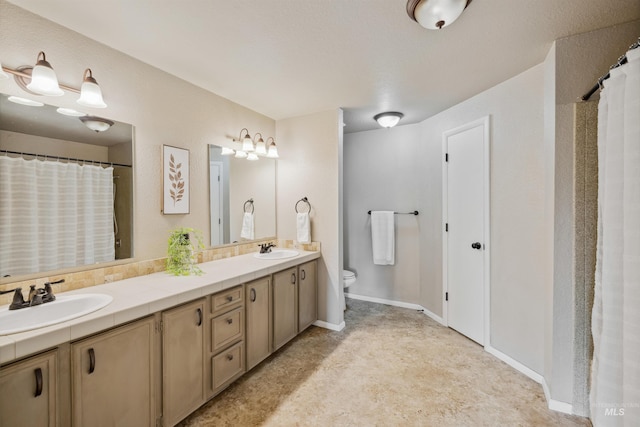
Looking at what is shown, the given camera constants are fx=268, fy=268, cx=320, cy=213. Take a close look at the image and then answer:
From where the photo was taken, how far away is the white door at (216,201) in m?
2.51

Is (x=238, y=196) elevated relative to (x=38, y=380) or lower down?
elevated

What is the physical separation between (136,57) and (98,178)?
2.97 feet

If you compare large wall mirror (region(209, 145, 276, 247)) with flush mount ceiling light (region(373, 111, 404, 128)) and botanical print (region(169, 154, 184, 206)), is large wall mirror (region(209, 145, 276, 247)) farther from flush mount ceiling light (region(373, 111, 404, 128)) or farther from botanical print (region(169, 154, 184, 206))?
flush mount ceiling light (region(373, 111, 404, 128))

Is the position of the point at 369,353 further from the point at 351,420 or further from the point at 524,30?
the point at 524,30

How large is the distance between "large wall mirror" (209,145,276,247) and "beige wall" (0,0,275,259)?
10 centimetres

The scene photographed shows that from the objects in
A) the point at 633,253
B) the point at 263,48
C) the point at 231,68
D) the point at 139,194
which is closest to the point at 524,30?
the point at 633,253

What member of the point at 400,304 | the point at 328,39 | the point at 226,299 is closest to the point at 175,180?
the point at 226,299

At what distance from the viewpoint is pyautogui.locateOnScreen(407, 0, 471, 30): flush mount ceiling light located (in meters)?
1.35

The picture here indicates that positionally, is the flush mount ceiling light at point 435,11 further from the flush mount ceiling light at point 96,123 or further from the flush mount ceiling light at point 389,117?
the flush mount ceiling light at point 96,123

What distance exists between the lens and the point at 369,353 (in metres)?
2.50

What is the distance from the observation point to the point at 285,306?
2.52 metres

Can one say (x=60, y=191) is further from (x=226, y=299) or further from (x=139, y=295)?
(x=226, y=299)

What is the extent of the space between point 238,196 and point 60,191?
55.0 inches

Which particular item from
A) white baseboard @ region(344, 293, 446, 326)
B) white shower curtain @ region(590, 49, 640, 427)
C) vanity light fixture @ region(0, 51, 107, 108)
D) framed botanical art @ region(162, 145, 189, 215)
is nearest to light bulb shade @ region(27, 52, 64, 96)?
vanity light fixture @ region(0, 51, 107, 108)
